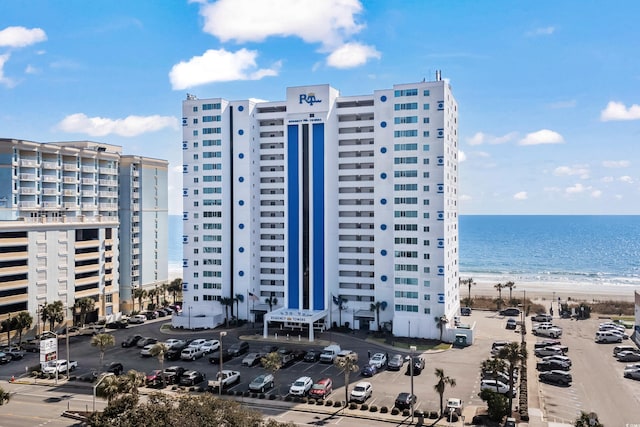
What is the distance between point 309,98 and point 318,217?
20972 millimetres

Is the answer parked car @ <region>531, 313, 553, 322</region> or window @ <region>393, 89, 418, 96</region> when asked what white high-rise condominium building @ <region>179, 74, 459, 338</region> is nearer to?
window @ <region>393, 89, 418, 96</region>

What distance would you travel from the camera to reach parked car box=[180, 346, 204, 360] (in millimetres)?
74812

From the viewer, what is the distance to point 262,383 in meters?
60.8

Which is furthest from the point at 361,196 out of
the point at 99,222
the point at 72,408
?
the point at 72,408

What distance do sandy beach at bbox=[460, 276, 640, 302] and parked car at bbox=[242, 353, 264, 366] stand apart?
275 feet

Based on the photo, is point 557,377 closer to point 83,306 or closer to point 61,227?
point 83,306

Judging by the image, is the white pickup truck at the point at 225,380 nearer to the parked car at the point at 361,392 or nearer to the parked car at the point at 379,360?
the parked car at the point at 361,392

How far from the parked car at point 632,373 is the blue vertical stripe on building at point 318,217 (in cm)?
4637

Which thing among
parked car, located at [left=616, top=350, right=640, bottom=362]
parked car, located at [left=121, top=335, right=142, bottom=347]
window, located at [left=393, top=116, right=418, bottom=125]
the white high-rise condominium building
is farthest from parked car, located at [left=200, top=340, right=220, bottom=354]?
parked car, located at [left=616, top=350, right=640, bottom=362]

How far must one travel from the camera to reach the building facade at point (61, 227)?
87.5 metres

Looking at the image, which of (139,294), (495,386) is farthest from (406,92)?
(139,294)

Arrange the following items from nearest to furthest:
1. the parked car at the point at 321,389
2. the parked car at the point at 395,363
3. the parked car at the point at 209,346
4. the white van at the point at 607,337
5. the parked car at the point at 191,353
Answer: the parked car at the point at 321,389 → the parked car at the point at 395,363 → the parked car at the point at 191,353 → the parked car at the point at 209,346 → the white van at the point at 607,337

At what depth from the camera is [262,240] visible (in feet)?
342

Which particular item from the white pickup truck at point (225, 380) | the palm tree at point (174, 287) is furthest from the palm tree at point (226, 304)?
the white pickup truck at point (225, 380)
